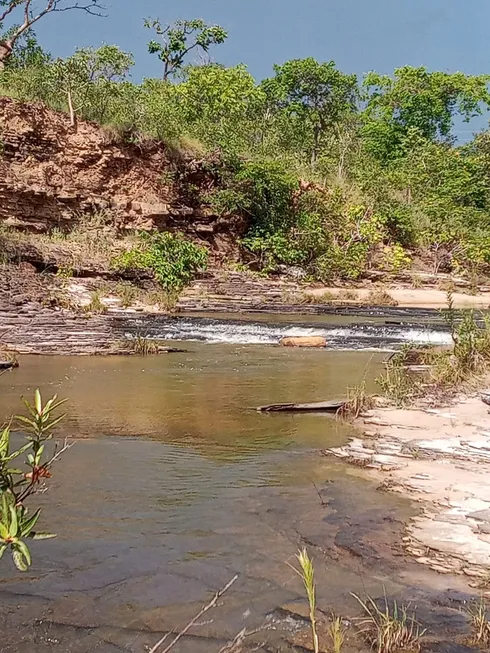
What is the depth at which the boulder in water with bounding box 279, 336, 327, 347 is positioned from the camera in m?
13.4

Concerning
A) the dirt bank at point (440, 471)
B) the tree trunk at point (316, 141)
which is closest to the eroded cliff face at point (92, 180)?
the tree trunk at point (316, 141)

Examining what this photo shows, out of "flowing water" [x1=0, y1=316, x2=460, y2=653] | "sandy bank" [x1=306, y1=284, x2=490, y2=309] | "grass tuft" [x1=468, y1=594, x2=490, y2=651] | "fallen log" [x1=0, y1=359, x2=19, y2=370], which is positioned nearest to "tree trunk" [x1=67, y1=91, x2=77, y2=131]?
"sandy bank" [x1=306, y1=284, x2=490, y2=309]

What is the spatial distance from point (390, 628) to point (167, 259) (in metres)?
20.1

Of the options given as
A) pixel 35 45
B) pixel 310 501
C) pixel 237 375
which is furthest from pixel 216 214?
pixel 310 501

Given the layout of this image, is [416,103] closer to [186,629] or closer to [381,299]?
[381,299]

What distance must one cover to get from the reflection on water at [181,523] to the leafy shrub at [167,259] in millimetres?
13810

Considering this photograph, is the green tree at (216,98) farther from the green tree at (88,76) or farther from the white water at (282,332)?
the white water at (282,332)

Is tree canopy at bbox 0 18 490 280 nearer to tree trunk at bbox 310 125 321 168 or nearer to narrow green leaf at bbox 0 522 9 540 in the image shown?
tree trunk at bbox 310 125 321 168

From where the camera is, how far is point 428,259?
2878 cm

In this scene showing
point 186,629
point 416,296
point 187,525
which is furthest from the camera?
point 416,296

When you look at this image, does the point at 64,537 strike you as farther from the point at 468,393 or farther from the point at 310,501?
the point at 468,393

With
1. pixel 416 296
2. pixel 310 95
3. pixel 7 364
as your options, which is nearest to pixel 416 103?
pixel 310 95

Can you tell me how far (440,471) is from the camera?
4.89 meters

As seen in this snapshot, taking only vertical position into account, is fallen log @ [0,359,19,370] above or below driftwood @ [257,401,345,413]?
above
